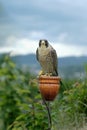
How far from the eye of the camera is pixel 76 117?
7797 mm

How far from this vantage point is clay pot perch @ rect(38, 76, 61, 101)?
701 centimetres

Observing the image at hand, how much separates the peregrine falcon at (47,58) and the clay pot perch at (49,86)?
0.12 m

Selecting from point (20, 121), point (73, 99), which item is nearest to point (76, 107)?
point (73, 99)

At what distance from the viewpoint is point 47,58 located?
23.2 ft

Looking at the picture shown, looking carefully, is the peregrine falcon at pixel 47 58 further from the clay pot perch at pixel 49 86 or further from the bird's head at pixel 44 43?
the clay pot perch at pixel 49 86

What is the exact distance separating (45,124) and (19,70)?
2.45m

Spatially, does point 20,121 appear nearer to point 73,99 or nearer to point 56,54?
point 73,99

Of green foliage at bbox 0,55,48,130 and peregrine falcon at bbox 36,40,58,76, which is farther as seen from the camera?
green foliage at bbox 0,55,48,130

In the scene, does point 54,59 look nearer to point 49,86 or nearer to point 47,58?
point 47,58

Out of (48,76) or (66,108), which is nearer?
(48,76)

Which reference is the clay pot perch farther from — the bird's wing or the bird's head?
the bird's head

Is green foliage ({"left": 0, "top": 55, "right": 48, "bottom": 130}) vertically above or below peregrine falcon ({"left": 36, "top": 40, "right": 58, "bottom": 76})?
below

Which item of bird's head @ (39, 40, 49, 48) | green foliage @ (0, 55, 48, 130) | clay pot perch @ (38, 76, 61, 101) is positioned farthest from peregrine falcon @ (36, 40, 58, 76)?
green foliage @ (0, 55, 48, 130)

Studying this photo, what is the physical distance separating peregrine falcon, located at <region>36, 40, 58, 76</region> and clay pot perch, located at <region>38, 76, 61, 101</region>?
125 millimetres
